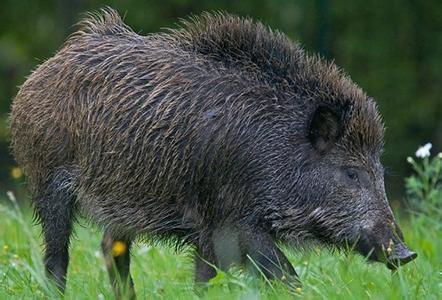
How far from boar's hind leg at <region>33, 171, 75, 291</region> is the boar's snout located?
168cm

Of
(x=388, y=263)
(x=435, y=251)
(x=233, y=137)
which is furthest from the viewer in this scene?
(x=435, y=251)

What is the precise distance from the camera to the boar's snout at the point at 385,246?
17.8 ft

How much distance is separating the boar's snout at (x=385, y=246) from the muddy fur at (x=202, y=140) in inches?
3.5

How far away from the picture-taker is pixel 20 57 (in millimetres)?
15070

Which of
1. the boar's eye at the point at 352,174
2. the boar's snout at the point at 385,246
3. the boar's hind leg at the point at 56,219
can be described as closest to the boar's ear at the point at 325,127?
the boar's eye at the point at 352,174

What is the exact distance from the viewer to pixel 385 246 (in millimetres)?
5551

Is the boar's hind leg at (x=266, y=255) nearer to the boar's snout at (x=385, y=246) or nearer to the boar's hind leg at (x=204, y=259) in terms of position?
the boar's hind leg at (x=204, y=259)

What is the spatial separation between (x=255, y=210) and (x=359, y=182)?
1.91 feet

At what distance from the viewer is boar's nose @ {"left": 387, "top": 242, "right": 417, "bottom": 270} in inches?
213

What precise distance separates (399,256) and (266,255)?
670 mm

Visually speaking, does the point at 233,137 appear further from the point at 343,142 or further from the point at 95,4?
the point at 95,4

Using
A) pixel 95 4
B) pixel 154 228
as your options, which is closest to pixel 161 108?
pixel 154 228

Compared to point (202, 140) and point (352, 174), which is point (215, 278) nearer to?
point (202, 140)

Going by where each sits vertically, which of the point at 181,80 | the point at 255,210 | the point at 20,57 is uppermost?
the point at 181,80
